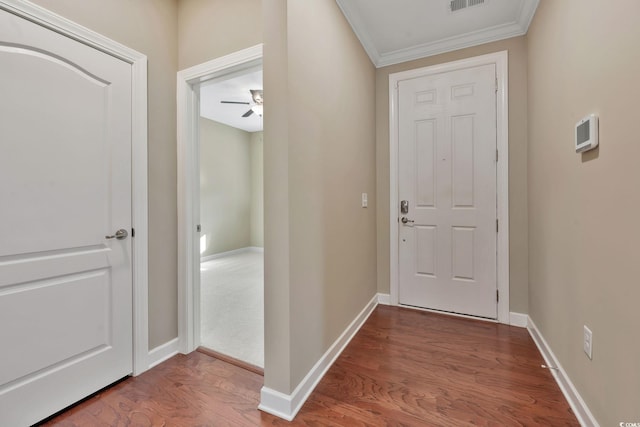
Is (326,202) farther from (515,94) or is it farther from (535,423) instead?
(515,94)

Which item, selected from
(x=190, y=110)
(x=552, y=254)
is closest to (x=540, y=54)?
(x=552, y=254)

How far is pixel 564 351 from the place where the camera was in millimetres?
1692

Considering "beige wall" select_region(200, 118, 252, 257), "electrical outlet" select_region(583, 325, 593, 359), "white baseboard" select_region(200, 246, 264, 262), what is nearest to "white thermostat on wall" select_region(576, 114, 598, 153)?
"electrical outlet" select_region(583, 325, 593, 359)

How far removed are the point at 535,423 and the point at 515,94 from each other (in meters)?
2.51

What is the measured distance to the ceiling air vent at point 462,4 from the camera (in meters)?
2.16

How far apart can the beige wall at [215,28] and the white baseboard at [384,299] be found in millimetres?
2645

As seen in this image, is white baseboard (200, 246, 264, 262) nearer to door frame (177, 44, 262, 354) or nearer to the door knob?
door frame (177, 44, 262, 354)

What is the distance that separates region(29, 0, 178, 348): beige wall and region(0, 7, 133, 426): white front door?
180 millimetres

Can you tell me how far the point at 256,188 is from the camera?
22.8 feet

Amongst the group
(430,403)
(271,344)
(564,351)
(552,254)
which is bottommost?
(430,403)

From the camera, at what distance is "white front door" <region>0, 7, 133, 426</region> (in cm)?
134

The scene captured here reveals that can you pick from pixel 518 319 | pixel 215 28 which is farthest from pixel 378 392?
pixel 215 28

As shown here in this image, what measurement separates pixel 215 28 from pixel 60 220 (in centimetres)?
159

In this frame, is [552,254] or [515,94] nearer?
[552,254]
